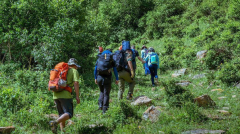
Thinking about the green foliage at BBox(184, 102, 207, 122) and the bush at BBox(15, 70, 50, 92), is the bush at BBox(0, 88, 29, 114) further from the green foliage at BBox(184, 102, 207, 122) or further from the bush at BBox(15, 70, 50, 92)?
the green foliage at BBox(184, 102, 207, 122)

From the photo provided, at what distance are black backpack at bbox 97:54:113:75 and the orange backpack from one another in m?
1.48

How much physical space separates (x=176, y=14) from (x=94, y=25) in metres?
12.4

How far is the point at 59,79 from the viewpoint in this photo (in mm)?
5023

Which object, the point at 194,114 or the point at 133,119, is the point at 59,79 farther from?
the point at 194,114

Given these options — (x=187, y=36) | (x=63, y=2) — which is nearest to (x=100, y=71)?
(x=63, y=2)

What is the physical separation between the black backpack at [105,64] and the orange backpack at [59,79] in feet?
4.85

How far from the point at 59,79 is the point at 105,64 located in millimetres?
1748

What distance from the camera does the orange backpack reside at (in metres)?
4.96

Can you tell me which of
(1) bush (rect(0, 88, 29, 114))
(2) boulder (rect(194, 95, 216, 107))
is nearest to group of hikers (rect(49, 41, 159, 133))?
(2) boulder (rect(194, 95, 216, 107))

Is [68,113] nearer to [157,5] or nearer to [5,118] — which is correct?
[5,118]

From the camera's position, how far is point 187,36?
65.3 feet

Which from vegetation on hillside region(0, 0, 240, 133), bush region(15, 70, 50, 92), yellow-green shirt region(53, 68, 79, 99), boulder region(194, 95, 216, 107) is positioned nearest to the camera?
yellow-green shirt region(53, 68, 79, 99)

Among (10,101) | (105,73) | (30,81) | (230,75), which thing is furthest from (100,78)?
(230,75)

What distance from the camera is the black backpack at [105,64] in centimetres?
649
